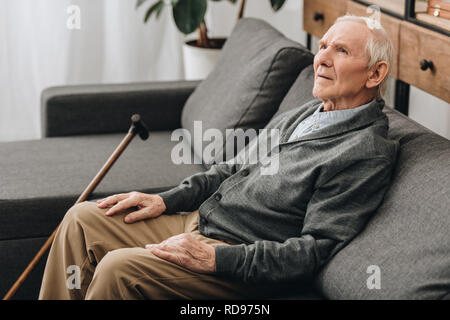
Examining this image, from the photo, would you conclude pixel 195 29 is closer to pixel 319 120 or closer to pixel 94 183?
pixel 94 183

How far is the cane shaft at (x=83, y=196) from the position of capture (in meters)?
1.91

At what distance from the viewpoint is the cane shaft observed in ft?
6.27

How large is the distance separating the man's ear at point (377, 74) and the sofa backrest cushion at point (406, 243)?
173 mm

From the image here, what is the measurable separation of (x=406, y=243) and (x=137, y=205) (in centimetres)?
73

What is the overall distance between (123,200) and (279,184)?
0.43 m

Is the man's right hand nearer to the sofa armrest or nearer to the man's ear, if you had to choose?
the man's ear

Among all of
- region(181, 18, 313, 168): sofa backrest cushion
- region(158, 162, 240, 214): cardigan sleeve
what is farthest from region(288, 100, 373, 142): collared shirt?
region(181, 18, 313, 168): sofa backrest cushion

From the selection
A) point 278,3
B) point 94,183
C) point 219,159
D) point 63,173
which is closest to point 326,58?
point 219,159

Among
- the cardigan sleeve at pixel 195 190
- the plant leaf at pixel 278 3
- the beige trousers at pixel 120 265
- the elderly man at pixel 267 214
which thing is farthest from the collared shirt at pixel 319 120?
the plant leaf at pixel 278 3

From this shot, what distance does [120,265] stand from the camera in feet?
4.77

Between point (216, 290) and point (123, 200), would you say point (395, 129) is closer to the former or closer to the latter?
point (216, 290)

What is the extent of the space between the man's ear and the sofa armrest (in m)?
1.30

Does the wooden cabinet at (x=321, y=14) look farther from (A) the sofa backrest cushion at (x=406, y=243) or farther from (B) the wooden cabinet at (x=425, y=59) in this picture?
(A) the sofa backrest cushion at (x=406, y=243)
